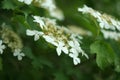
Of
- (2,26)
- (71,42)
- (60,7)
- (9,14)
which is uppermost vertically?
(60,7)

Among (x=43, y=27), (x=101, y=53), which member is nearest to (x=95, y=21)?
(x=101, y=53)

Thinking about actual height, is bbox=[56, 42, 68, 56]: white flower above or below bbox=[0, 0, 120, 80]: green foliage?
below

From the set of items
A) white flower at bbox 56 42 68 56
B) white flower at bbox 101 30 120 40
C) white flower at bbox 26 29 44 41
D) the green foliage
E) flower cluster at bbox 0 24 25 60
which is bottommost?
white flower at bbox 56 42 68 56

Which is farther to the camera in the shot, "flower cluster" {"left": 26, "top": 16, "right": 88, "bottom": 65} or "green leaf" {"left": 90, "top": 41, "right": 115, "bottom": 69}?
"green leaf" {"left": 90, "top": 41, "right": 115, "bottom": 69}

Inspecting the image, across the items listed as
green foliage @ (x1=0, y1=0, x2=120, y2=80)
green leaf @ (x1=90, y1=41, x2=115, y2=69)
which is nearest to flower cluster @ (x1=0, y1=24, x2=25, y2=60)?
green foliage @ (x1=0, y1=0, x2=120, y2=80)

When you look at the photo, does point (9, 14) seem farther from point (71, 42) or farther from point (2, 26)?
point (71, 42)

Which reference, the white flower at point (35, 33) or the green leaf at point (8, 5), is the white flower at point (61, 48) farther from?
the green leaf at point (8, 5)

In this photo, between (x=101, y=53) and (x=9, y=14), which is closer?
(x=101, y=53)

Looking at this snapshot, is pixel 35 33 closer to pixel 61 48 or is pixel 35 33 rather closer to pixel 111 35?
pixel 61 48

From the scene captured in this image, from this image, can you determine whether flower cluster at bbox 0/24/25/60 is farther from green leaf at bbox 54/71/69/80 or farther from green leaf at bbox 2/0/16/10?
green leaf at bbox 54/71/69/80
